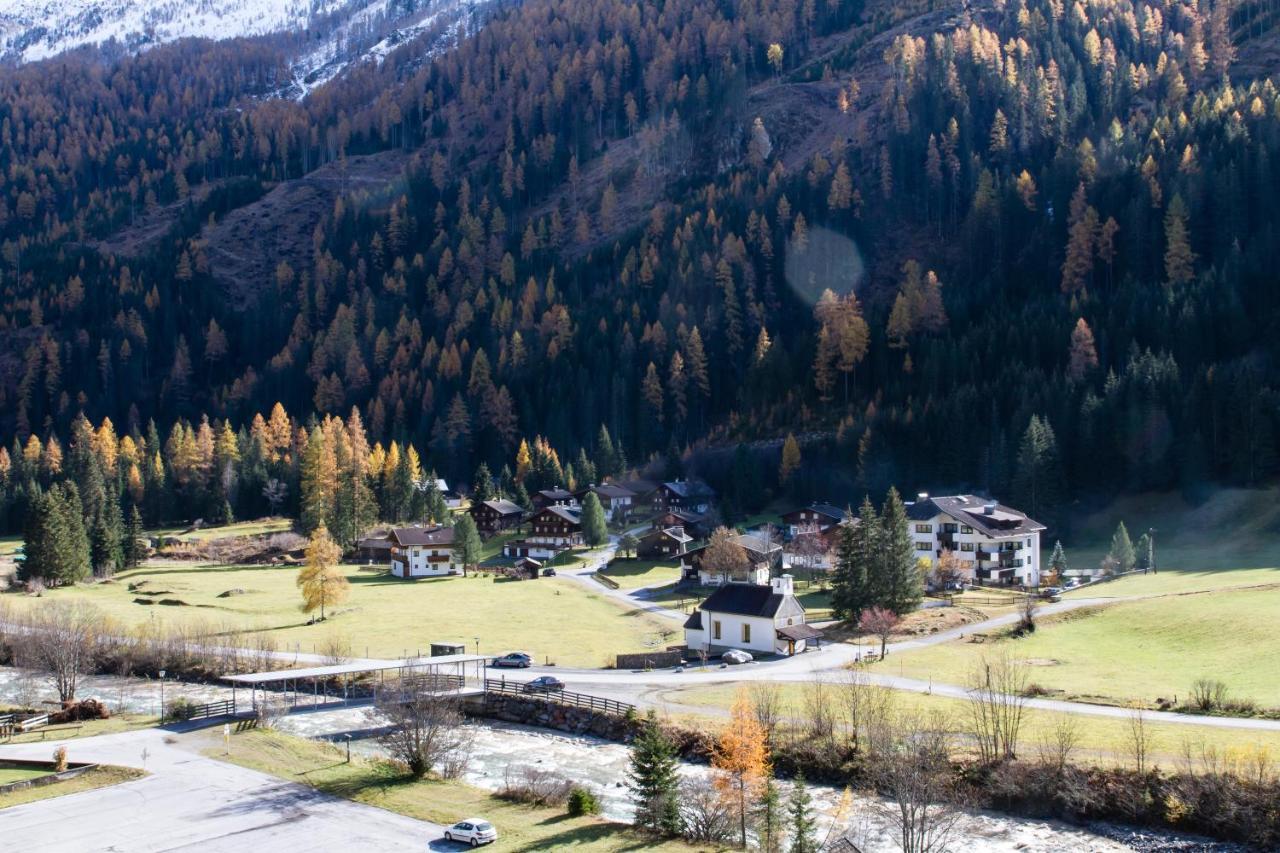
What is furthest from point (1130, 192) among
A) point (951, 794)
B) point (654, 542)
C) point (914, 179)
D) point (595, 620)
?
point (951, 794)

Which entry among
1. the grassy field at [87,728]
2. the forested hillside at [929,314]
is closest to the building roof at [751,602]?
the grassy field at [87,728]

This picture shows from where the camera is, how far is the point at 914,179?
6614 inches

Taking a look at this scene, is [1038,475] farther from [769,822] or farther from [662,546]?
[769,822]

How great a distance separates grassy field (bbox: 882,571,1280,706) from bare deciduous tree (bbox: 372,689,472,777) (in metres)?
23.1

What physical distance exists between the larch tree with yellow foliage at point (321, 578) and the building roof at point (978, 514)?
46.1 meters

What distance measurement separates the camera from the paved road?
35.4 meters

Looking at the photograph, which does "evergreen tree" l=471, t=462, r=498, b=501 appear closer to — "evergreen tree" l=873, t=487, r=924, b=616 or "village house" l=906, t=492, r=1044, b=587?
"village house" l=906, t=492, r=1044, b=587

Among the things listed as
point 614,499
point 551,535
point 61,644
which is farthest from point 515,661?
point 614,499

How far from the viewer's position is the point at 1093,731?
42531mm

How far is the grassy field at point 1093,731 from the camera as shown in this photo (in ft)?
129

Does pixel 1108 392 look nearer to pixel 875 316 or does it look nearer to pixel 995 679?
pixel 875 316

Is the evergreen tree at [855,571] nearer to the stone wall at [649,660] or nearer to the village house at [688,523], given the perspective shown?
the stone wall at [649,660]

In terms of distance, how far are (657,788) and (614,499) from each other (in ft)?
286

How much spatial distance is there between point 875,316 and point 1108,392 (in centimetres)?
3947
